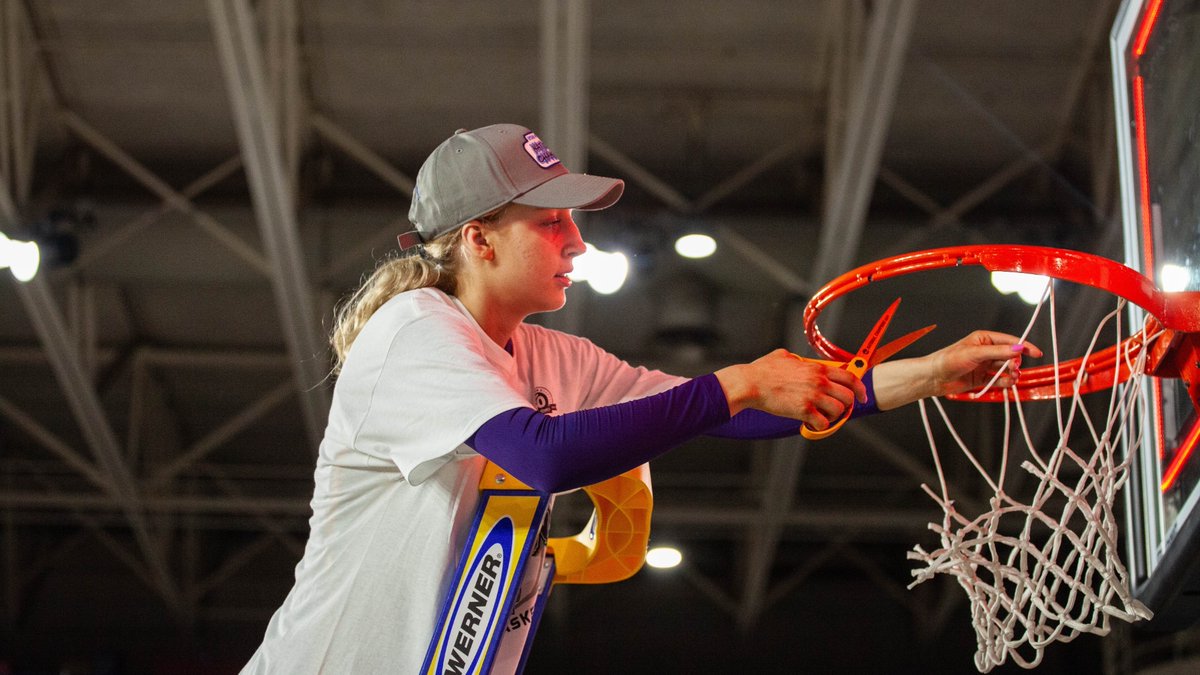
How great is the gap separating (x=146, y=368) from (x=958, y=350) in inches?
337

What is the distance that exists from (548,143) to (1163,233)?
14.9 feet

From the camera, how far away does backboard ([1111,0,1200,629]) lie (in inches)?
131

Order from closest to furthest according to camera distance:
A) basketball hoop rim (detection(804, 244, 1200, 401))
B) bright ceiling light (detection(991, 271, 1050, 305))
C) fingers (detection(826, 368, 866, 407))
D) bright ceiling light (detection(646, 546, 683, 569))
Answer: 1. fingers (detection(826, 368, 866, 407))
2. basketball hoop rim (detection(804, 244, 1200, 401))
3. bright ceiling light (detection(991, 271, 1050, 305))
4. bright ceiling light (detection(646, 546, 683, 569))

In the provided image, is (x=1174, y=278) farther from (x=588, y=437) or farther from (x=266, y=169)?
(x=266, y=169)

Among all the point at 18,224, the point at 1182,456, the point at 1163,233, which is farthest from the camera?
the point at 18,224

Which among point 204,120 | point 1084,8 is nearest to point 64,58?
point 204,120

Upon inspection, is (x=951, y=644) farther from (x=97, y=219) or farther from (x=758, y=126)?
(x=97, y=219)

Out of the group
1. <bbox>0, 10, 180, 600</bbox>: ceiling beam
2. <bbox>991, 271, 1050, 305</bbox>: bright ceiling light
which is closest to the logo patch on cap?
<bbox>991, 271, 1050, 305</bbox>: bright ceiling light

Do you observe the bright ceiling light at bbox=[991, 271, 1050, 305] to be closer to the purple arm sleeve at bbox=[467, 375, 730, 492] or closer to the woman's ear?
the woman's ear

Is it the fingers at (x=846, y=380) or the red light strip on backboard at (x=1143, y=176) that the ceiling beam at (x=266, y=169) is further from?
the fingers at (x=846, y=380)

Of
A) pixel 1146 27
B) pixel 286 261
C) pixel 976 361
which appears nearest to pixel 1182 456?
pixel 976 361

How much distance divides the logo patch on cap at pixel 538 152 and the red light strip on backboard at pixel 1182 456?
1.72 meters

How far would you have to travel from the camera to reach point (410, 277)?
8.80ft

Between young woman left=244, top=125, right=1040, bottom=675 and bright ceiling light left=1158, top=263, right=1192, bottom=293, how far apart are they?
630 mm
